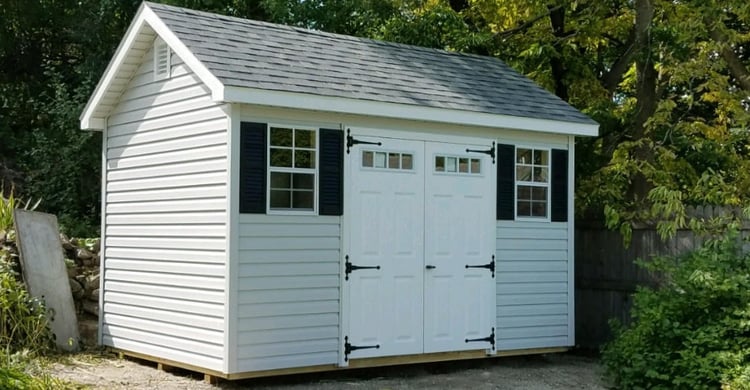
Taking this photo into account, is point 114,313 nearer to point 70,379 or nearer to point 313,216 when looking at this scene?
point 70,379

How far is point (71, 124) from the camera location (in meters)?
16.4

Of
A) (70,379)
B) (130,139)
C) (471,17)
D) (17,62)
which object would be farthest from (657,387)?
(17,62)

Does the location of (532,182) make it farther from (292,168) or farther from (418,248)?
(292,168)

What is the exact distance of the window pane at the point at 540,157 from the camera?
10.7 metres

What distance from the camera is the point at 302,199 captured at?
8.72m

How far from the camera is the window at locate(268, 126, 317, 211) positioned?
851 cm

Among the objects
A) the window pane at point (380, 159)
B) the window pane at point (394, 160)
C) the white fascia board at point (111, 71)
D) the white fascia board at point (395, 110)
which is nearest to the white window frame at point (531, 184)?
the white fascia board at point (395, 110)

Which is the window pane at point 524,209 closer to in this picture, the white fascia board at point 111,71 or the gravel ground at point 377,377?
the gravel ground at point 377,377

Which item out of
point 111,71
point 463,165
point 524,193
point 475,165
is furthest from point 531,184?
point 111,71

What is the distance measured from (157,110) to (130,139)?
2.30 feet

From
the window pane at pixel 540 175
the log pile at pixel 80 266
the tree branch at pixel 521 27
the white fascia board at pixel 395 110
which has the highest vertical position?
the tree branch at pixel 521 27

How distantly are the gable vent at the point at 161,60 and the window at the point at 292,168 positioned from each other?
5.11 ft

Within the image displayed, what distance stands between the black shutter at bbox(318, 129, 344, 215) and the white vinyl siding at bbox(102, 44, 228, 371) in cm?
97

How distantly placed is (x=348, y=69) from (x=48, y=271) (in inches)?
155
